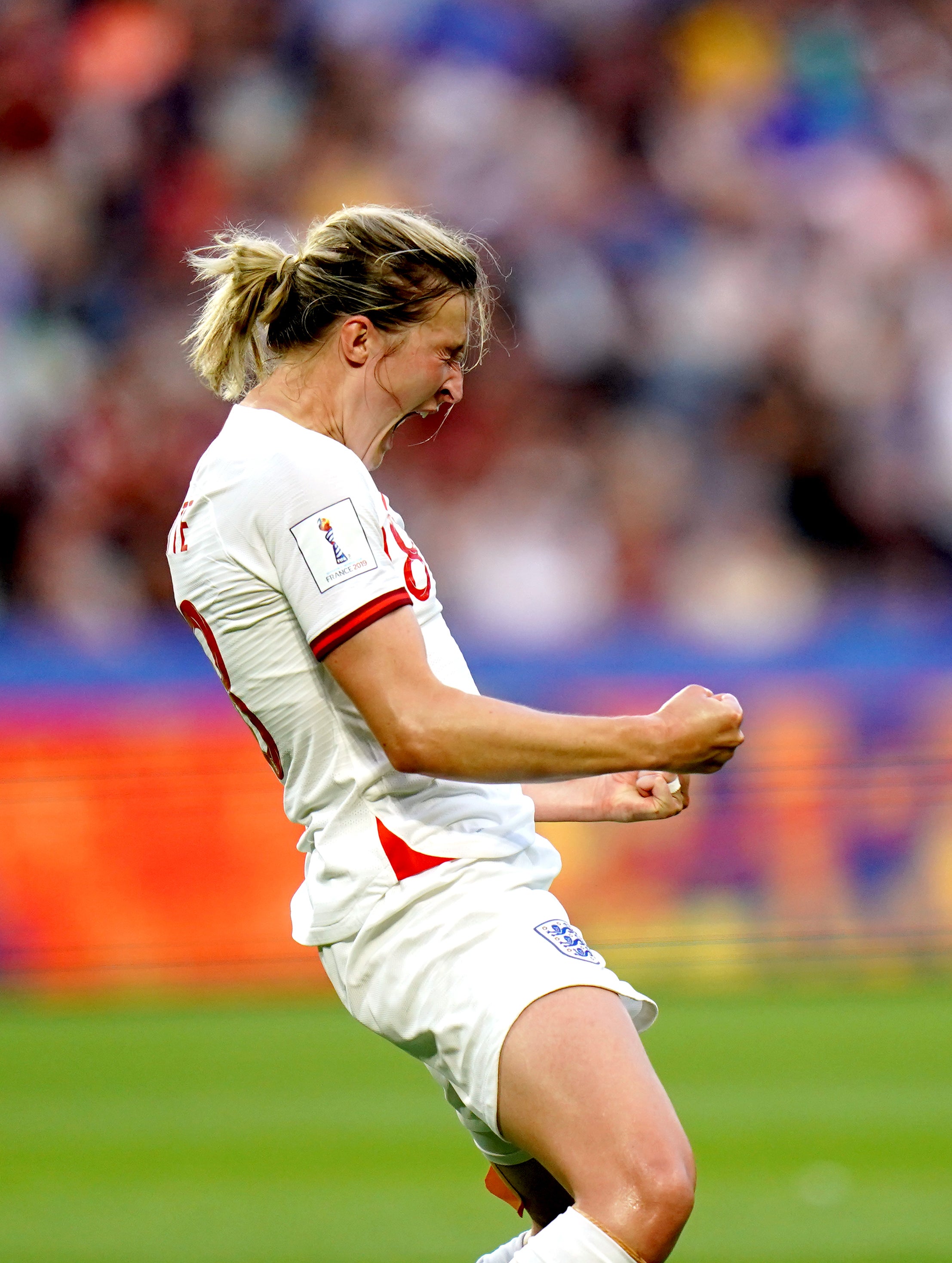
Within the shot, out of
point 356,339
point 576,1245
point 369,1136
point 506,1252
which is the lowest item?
point 369,1136

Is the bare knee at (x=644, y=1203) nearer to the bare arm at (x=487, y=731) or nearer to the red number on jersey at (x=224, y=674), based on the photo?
the bare arm at (x=487, y=731)

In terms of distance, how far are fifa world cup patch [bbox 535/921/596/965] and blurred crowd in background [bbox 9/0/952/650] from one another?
19.1 ft

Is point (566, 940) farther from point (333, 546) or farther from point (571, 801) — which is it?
point (333, 546)

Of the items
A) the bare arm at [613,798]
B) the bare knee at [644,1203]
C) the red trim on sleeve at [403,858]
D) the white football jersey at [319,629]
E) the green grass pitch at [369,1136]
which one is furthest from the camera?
the green grass pitch at [369,1136]

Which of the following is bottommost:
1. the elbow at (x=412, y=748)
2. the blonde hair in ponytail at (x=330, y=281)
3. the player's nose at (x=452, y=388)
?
the elbow at (x=412, y=748)

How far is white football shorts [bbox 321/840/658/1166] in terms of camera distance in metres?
2.82

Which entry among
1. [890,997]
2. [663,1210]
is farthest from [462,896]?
[890,997]

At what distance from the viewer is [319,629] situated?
2.78m

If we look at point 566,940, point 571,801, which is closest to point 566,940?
point 566,940

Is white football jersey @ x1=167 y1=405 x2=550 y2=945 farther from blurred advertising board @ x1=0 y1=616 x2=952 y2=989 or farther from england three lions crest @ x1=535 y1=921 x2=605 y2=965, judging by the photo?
blurred advertising board @ x1=0 y1=616 x2=952 y2=989

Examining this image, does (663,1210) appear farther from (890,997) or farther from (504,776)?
(890,997)

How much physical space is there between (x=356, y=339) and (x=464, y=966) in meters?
1.05

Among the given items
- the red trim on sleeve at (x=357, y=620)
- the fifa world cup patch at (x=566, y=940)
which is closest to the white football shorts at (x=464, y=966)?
the fifa world cup patch at (x=566, y=940)

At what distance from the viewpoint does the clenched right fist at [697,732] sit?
275 cm
